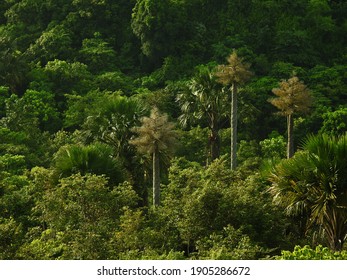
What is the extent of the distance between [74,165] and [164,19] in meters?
33.9

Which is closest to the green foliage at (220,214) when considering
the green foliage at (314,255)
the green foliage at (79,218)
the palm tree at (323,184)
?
the green foliage at (79,218)

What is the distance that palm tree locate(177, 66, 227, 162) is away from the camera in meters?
32.8

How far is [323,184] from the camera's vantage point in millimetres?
13586

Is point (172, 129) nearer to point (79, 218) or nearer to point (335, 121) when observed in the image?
point (335, 121)

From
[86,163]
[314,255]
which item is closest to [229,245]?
[314,255]

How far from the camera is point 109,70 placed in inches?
2122

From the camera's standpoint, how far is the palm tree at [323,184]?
44.3 ft

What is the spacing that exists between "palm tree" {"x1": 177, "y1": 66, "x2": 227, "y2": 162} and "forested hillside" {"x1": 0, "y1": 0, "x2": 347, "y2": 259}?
0.08 m

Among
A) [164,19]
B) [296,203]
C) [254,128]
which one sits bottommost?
[254,128]

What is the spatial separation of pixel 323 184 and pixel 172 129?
22.4 m

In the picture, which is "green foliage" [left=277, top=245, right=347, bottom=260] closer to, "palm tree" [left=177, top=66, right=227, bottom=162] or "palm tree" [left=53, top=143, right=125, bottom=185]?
"palm tree" [left=53, top=143, right=125, bottom=185]

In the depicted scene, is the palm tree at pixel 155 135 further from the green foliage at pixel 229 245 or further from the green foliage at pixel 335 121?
the green foliage at pixel 335 121

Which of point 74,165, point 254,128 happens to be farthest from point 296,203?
point 254,128

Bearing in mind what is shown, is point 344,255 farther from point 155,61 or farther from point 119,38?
point 119,38
